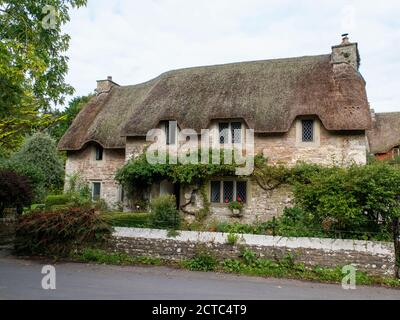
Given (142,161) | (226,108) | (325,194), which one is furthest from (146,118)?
(325,194)

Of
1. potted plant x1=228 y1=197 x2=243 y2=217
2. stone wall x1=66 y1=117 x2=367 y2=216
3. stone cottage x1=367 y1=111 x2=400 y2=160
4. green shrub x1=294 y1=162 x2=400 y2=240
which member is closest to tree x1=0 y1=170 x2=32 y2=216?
stone wall x1=66 y1=117 x2=367 y2=216

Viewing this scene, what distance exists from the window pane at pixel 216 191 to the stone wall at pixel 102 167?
627 centimetres

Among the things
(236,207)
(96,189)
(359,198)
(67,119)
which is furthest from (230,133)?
(67,119)

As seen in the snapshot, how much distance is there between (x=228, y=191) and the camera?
16266 millimetres

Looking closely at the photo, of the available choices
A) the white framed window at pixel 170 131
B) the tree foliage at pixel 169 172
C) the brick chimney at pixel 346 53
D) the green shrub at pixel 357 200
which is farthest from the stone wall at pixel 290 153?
the green shrub at pixel 357 200

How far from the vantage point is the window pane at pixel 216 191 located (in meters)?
16.3

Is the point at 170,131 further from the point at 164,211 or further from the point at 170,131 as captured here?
the point at 164,211

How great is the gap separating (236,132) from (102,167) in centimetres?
874

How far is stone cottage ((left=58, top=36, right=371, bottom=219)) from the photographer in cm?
1526

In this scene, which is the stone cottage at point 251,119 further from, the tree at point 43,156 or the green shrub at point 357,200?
the green shrub at point 357,200

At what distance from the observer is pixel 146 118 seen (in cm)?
1816

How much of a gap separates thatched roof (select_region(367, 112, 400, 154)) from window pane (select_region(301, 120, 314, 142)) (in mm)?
18514

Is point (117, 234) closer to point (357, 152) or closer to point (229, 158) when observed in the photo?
point (229, 158)

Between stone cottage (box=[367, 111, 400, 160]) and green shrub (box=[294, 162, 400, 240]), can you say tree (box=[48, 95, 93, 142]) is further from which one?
green shrub (box=[294, 162, 400, 240])
